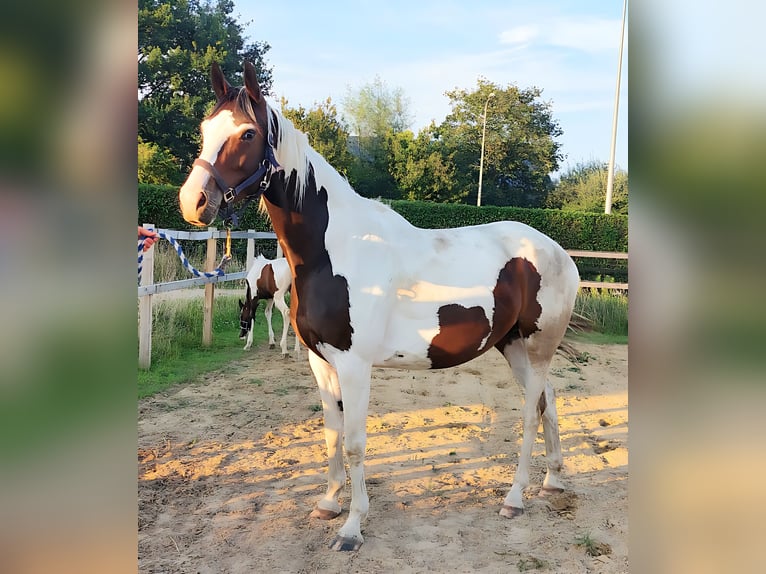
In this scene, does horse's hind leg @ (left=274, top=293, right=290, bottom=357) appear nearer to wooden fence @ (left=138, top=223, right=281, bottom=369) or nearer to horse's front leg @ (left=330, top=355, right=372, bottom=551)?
wooden fence @ (left=138, top=223, right=281, bottom=369)

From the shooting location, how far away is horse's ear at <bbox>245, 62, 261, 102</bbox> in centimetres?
234

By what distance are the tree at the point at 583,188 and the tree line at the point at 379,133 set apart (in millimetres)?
63

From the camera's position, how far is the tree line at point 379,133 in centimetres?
2116

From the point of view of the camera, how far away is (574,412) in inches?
209

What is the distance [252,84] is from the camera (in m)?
2.41

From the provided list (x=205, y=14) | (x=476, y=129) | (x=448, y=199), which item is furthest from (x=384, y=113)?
(x=205, y=14)

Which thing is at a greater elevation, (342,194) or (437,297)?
(342,194)

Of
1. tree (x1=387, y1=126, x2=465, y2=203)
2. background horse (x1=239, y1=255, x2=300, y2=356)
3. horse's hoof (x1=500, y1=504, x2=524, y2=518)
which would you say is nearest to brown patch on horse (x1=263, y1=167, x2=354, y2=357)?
horse's hoof (x1=500, y1=504, x2=524, y2=518)

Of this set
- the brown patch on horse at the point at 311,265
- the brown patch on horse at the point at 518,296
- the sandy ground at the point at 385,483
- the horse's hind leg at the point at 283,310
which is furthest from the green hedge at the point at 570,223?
the brown patch on horse at the point at 311,265

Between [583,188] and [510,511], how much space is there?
2860 cm
